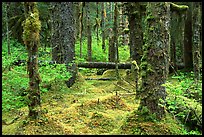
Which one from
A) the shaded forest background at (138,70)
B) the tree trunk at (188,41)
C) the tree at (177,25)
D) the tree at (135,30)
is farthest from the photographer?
the tree trunk at (188,41)

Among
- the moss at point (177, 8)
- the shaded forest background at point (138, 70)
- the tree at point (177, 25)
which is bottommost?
the shaded forest background at point (138, 70)

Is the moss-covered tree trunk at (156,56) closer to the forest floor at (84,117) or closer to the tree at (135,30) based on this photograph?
the forest floor at (84,117)

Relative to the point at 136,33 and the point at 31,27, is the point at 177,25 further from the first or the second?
the point at 31,27

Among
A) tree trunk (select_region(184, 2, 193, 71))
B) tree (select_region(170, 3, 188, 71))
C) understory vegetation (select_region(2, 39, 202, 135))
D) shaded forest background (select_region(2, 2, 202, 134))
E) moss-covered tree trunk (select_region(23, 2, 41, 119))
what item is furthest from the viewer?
tree trunk (select_region(184, 2, 193, 71))

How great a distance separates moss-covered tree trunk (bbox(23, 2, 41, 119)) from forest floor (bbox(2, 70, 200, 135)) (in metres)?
0.34

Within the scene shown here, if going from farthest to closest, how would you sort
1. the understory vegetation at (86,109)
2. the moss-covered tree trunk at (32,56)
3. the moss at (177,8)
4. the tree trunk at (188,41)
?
the tree trunk at (188,41) < the moss at (177,8) < the moss-covered tree trunk at (32,56) < the understory vegetation at (86,109)

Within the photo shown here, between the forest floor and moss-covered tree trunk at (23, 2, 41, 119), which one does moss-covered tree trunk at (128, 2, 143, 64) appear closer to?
the forest floor

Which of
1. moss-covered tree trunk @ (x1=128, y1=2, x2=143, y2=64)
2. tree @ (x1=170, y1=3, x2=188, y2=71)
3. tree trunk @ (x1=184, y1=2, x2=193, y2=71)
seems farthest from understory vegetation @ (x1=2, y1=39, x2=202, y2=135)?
tree trunk @ (x1=184, y1=2, x2=193, y2=71)

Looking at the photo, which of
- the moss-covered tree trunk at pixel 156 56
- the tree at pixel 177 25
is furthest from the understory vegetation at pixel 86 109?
the tree at pixel 177 25

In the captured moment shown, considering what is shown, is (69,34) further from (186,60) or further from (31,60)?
(186,60)

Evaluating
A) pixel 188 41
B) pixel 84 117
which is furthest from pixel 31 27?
pixel 188 41

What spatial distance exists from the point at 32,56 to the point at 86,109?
293 centimetres

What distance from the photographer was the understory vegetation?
7032 millimetres

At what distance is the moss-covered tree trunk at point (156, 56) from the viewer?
726cm
